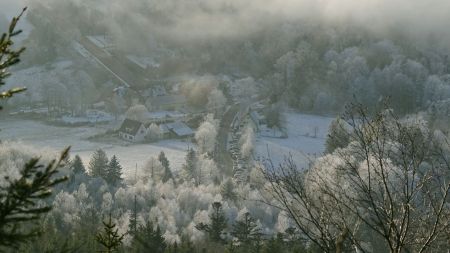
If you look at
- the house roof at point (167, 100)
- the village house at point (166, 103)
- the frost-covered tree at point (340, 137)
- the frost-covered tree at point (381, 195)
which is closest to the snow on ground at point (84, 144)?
the village house at point (166, 103)

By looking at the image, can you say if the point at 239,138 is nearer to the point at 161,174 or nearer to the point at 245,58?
the point at 161,174

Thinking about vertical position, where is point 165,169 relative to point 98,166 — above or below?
below

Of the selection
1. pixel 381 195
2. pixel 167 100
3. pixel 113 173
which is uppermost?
pixel 381 195

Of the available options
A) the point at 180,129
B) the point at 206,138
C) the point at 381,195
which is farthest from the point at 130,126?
the point at 381,195

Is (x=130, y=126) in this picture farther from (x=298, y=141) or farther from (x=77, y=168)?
(x=77, y=168)

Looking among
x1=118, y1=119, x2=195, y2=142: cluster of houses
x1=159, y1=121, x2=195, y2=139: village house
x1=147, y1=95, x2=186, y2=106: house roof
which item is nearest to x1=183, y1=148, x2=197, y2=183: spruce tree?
x1=118, y1=119, x2=195, y2=142: cluster of houses

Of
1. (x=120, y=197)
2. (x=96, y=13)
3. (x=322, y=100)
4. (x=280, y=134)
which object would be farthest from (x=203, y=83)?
(x=120, y=197)

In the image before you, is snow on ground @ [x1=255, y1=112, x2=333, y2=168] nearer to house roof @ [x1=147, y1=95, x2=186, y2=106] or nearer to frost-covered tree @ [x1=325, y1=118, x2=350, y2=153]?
house roof @ [x1=147, y1=95, x2=186, y2=106]
